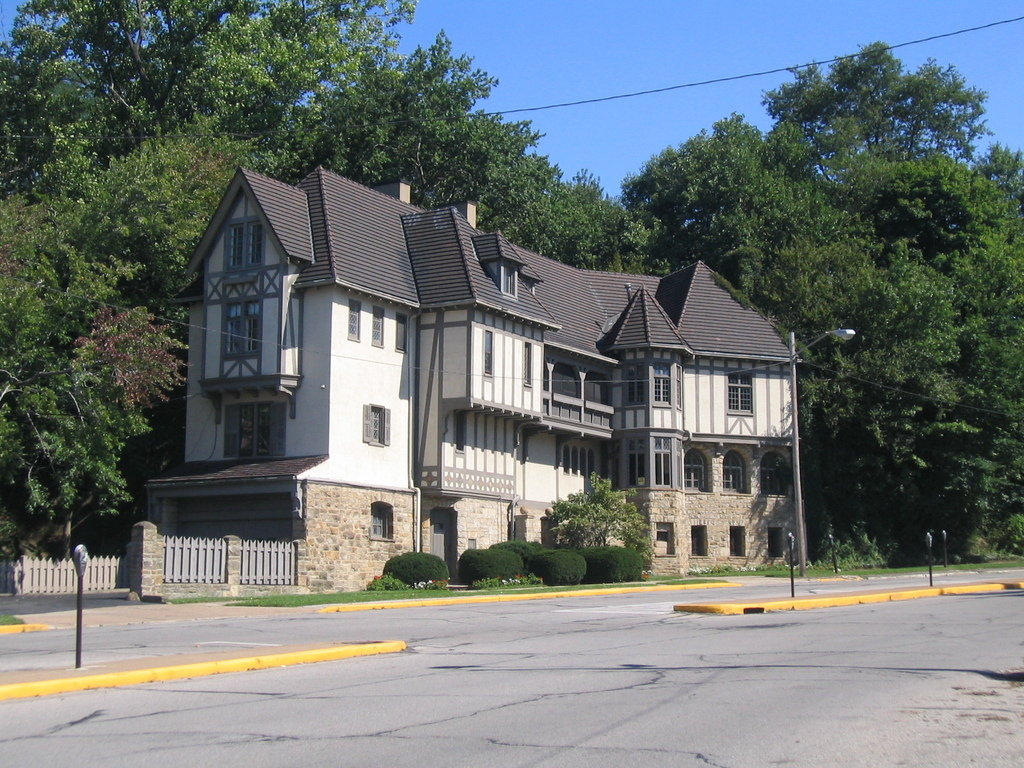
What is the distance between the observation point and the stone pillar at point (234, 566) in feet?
101

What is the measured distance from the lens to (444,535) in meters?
38.6

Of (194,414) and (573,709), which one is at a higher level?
(194,414)

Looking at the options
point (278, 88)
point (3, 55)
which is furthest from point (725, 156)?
point (3, 55)

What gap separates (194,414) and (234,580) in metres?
8.59

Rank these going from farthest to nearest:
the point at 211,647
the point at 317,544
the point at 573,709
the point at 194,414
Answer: the point at 194,414
the point at 317,544
the point at 211,647
the point at 573,709

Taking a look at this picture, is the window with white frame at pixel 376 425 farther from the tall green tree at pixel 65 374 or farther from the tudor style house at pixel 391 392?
the tall green tree at pixel 65 374

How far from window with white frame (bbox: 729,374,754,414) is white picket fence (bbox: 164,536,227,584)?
23.5m

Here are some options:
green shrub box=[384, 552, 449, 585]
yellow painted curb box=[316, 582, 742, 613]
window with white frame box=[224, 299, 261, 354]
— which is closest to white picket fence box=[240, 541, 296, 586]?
green shrub box=[384, 552, 449, 585]

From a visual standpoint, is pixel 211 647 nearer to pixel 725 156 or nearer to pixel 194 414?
pixel 194 414

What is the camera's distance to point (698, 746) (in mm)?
9273

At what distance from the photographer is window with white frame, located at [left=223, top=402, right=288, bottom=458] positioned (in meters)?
35.7

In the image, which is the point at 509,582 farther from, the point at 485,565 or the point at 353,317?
the point at 353,317

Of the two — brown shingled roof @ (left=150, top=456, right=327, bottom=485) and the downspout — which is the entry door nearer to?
the downspout

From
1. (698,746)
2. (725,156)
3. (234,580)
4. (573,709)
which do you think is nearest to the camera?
(698,746)
